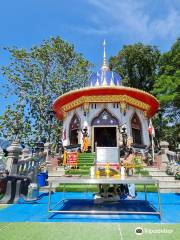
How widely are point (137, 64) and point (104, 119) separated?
2050cm

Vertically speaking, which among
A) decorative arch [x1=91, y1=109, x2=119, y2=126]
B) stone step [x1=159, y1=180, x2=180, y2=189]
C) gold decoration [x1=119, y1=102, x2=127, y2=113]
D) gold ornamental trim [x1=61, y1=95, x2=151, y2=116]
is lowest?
stone step [x1=159, y1=180, x2=180, y2=189]

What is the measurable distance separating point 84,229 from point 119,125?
15.6m

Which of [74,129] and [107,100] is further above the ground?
[107,100]

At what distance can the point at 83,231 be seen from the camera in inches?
189

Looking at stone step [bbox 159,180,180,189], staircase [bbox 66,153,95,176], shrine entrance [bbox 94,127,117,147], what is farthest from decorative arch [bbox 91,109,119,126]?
stone step [bbox 159,180,180,189]

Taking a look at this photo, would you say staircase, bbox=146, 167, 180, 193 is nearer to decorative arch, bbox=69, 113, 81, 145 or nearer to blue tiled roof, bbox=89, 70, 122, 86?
decorative arch, bbox=69, 113, 81, 145

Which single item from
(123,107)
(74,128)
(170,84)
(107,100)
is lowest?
(74,128)

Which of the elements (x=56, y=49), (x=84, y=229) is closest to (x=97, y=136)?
(x=56, y=49)

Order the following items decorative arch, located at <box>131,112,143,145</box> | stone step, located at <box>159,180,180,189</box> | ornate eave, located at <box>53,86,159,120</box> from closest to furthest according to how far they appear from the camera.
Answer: stone step, located at <box>159,180,180,189</box> < ornate eave, located at <box>53,86,159,120</box> < decorative arch, located at <box>131,112,143,145</box>

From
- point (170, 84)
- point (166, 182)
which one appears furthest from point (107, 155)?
point (170, 84)

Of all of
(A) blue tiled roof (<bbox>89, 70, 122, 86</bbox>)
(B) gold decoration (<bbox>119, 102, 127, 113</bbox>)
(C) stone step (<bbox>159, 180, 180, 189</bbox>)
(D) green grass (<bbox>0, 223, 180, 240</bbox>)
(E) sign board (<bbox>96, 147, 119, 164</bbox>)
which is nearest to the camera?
(D) green grass (<bbox>0, 223, 180, 240</bbox>)

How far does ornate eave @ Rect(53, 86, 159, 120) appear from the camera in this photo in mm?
19764

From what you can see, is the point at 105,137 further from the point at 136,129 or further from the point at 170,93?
the point at 170,93

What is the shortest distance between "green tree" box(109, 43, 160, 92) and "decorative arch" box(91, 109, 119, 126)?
1726 centimetres
